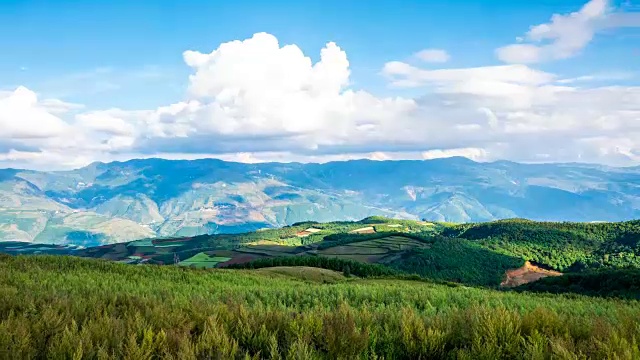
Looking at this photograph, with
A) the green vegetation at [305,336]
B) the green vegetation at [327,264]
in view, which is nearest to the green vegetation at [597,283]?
the green vegetation at [327,264]

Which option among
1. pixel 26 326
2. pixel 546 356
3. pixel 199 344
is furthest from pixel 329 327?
pixel 26 326

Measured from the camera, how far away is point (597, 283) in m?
110

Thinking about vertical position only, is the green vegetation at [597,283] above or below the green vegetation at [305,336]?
below

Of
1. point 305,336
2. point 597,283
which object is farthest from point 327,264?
point 305,336

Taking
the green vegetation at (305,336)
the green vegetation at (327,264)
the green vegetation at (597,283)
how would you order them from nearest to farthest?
the green vegetation at (305,336), the green vegetation at (597,283), the green vegetation at (327,264)

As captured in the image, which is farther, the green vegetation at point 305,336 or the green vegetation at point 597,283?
the green vegetation at point 597,283

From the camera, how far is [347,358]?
704 centimetres

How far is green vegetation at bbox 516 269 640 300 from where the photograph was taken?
99.1m

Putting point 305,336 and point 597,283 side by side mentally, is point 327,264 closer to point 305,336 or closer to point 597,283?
point 597,283

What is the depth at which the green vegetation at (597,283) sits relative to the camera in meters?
99.1

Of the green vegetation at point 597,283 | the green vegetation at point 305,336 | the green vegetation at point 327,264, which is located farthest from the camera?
the green vegetation at point 327,264

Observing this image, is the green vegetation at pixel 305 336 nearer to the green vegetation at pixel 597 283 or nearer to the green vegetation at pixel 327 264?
the green vegetation at pixel 597 283

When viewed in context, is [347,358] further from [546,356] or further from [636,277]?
[636,277]

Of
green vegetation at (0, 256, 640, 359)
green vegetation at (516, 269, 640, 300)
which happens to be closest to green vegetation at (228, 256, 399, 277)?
green vegetation at (516, 269, 640, 300)
